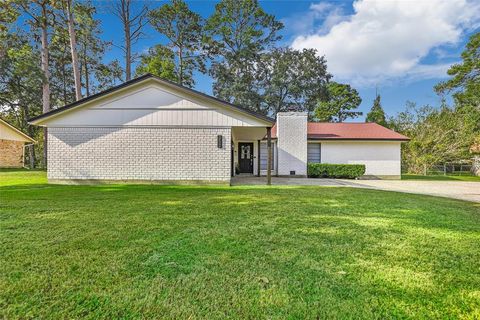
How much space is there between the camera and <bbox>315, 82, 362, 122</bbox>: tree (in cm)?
2836

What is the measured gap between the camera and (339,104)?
93.8 feet

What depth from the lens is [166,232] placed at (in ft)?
12.5

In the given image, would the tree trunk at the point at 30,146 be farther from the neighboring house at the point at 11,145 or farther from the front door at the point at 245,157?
the front door at the point at 245,157

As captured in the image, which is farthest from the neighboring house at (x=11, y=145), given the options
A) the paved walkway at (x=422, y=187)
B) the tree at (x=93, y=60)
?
the paved walkway at (x=422, y=187)

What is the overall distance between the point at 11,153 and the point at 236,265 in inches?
1108

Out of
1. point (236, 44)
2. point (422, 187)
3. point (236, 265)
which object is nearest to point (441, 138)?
point (422, 187)

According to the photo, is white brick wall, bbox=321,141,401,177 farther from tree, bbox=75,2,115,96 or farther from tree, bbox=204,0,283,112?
tree, bbox=75,2,115,96

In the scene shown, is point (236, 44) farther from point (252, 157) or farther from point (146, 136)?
point (146, 136)

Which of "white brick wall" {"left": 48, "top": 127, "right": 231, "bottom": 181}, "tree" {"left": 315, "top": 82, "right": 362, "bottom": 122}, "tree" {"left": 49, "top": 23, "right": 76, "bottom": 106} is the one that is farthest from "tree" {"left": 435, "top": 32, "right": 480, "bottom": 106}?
"tree" {"left": 49, "top": 23, "right": 76, "bottom": 106}

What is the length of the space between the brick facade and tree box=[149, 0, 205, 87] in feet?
50.8

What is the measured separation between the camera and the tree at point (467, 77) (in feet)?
67.7

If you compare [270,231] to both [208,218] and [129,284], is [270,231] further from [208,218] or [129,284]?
[129,284]

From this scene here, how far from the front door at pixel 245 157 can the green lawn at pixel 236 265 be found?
1188 cm

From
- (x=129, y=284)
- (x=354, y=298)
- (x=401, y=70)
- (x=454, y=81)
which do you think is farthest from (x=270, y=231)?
(x=454, y=81)
